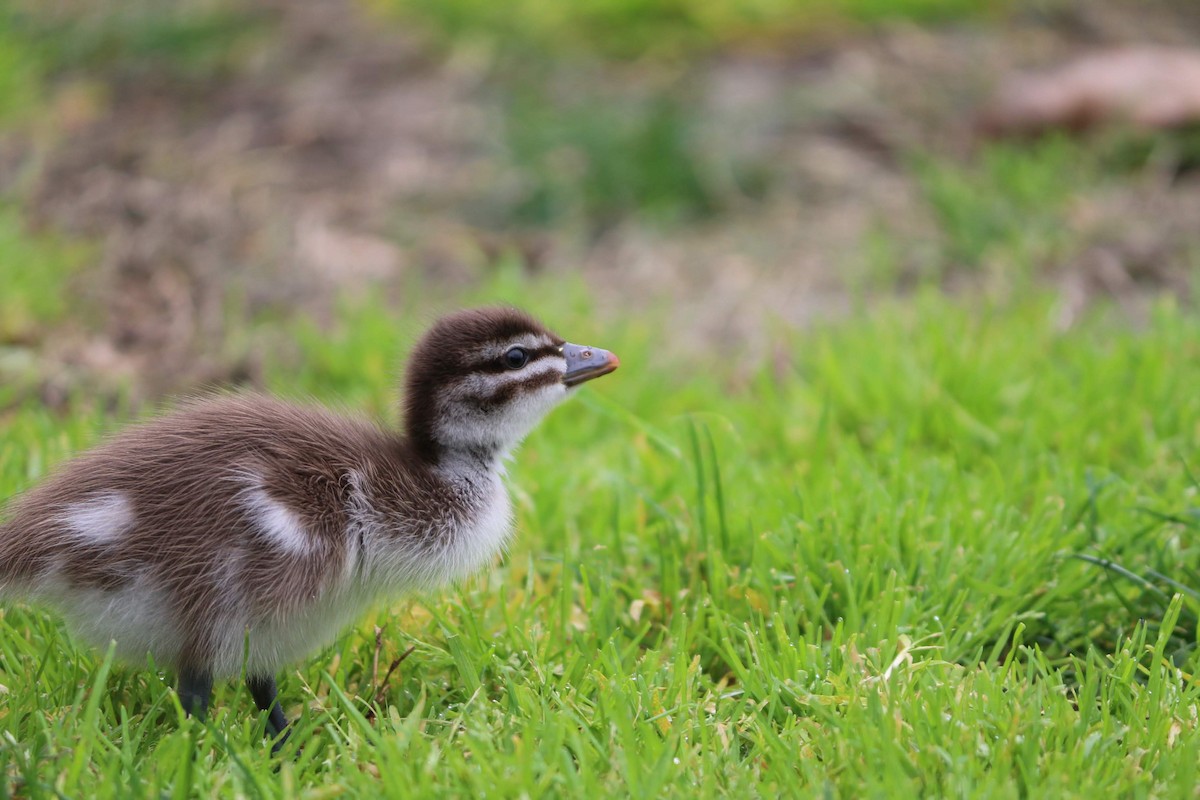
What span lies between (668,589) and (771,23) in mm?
8026

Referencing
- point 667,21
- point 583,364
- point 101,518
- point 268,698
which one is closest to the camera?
point 101,518

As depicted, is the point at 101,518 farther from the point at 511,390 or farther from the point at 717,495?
the point at 717,495

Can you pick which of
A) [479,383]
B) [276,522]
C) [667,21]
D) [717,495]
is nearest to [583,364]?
[479,383]

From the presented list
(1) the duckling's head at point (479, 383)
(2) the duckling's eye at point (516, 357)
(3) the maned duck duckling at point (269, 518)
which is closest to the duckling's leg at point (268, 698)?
(3) the maned duck duckling at point (269, 518)

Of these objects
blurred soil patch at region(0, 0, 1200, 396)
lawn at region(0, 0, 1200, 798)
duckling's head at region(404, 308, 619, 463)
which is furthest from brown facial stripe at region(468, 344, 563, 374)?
blurred soil patch at region(0, 0, 1200, 396)

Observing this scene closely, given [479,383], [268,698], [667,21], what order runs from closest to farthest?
[268,698] < [479,383] < [667,21]

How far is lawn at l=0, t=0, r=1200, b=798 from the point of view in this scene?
→ 3307 millimetres

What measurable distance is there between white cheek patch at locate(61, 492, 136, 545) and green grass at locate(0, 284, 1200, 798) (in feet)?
1.22

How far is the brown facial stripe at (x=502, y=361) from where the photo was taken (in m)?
4.06

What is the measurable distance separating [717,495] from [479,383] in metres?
1.03

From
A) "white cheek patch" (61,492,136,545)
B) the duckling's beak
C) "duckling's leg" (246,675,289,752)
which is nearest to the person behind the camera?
"white cheek patch" (61,492,136,545)

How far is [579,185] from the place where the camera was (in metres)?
9.07

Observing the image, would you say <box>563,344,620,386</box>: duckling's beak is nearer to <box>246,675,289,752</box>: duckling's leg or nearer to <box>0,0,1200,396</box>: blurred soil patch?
<box>246,675,289,752</box>: duckling's leg

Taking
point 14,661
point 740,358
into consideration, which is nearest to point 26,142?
point 740,358
